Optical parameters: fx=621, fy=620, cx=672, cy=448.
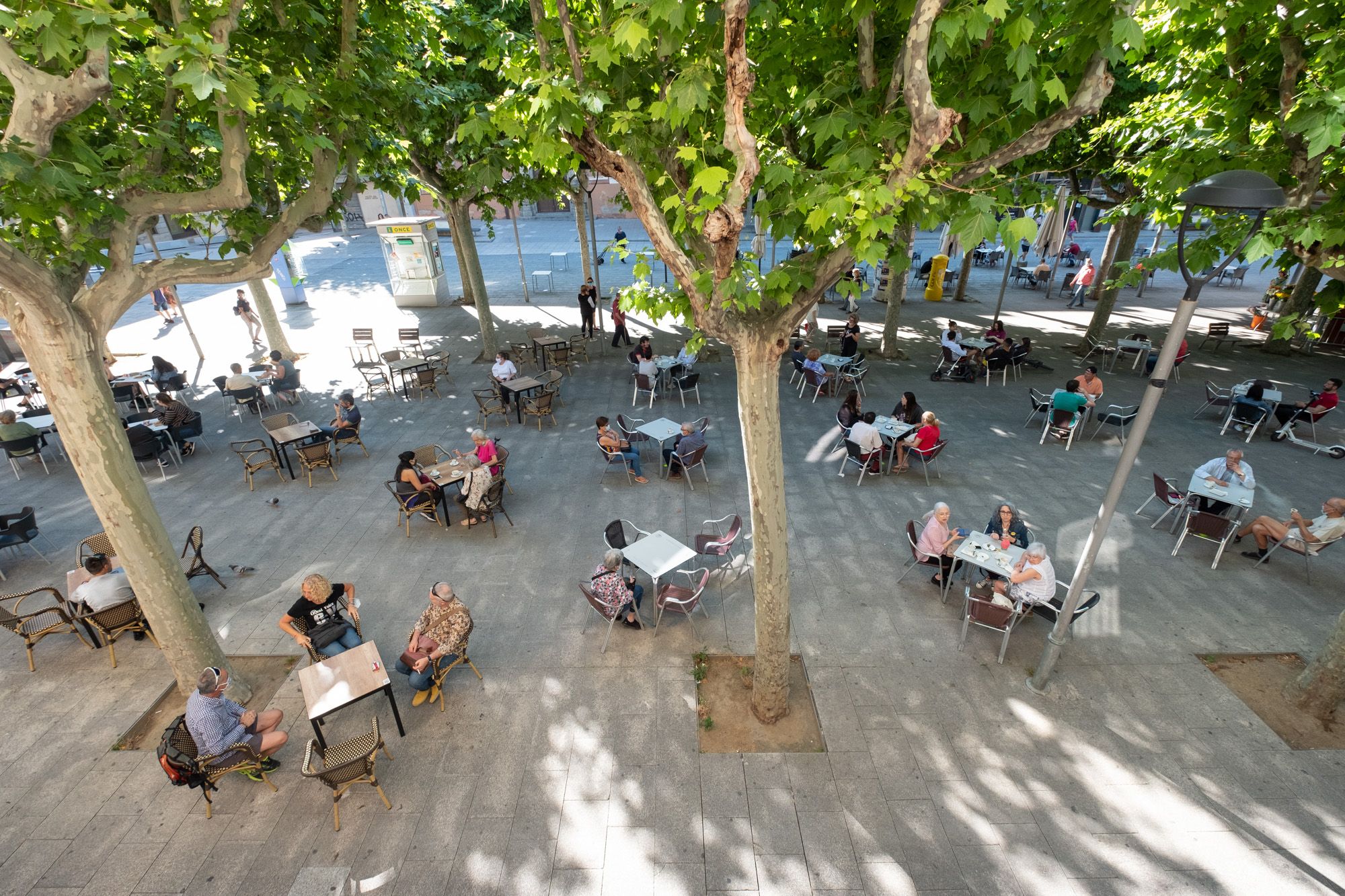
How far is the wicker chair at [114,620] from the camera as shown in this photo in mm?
6191

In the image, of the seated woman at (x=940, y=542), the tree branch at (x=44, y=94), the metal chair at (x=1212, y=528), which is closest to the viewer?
the tree branch at (x=44, y=94)

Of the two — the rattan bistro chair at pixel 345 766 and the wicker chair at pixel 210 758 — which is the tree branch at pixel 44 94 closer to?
the wicker chair at pixel 210 758

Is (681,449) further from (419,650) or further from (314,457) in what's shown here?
(314,457)

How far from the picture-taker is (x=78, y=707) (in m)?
5.83

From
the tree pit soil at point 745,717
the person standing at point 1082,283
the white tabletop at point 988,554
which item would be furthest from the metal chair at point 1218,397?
the tree pit soil at point 745,717

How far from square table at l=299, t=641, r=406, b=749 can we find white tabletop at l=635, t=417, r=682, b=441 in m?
5.14

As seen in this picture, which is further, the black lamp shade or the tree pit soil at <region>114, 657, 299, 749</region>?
the tree pit soil at <region>114, 657, 299, 749</region>

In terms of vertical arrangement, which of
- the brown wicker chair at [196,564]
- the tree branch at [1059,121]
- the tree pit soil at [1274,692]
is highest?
the tree branch at [1059,121]

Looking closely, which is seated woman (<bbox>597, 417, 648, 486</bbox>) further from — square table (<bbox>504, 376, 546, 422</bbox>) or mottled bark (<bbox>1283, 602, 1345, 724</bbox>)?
mottled bark (<bbox>1283, 602, 1345, 724</bbox>)

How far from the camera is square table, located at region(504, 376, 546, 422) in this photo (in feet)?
37.9

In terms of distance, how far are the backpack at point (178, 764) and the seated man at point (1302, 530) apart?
1099 centimetres

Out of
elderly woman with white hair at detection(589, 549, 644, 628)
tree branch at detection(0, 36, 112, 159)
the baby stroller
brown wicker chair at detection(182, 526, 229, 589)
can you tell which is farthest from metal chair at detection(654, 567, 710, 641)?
the baby stroller

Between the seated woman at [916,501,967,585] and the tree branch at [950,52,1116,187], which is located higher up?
the tree branch at [950,52,1116,187]

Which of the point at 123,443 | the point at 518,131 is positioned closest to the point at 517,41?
the point at 518,131
